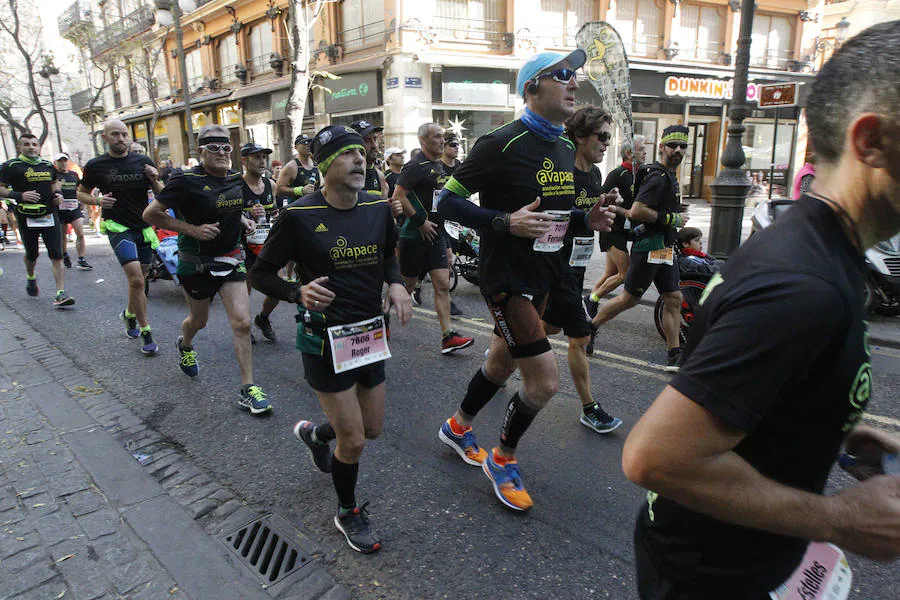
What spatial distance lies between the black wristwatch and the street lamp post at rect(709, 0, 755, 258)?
6.51 metres

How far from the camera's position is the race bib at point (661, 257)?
16.1 ft

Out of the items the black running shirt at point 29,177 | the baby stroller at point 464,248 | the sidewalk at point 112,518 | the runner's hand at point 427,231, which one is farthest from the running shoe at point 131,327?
the baby stroller at point 464,248

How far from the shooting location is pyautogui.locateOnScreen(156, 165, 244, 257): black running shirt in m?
4.54

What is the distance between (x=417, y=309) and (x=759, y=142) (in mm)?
21255

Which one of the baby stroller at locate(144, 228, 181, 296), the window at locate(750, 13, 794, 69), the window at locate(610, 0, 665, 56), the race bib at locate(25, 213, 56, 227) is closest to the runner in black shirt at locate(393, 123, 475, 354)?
the baby stroller at locate(144, 228, 181, 296)

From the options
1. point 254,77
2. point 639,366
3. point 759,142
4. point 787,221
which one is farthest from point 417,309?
point 254,77

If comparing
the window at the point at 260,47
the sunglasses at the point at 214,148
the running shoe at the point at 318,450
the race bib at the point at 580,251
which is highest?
the window at the point at 260,47

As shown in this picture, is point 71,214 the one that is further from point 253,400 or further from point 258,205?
point 253,400

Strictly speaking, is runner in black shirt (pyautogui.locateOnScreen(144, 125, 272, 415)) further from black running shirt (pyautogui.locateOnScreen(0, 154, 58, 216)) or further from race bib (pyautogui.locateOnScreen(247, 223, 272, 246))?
black running shirt (pyautogui.locateOnScreen(0, 154, 58, 216))

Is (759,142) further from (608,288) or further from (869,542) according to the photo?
(869,542)

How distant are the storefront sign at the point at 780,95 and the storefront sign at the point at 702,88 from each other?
13628 millimetres

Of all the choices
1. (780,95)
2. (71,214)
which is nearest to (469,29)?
(780,95)

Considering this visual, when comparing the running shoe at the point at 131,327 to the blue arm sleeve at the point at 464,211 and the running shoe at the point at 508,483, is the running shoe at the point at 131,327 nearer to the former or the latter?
the blue arm sleeve at the point at 464,211

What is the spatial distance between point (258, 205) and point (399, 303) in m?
3.81
